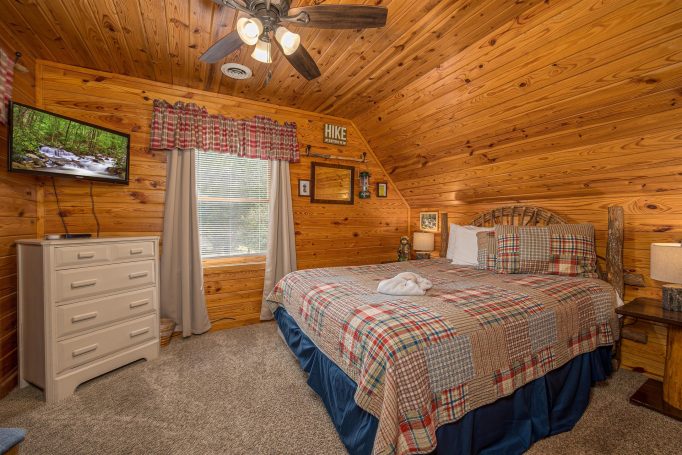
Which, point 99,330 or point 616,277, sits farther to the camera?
point 616,277

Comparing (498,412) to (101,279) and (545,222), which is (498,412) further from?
(101,279)

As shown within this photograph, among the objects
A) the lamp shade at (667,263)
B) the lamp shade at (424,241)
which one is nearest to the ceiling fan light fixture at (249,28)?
the lamp shade at (667,263)

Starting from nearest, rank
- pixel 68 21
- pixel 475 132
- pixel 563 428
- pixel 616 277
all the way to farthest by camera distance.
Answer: pixel 563 428 → pixel 68 21 → pixel 616 277 → pixel 475 132

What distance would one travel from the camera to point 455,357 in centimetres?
129

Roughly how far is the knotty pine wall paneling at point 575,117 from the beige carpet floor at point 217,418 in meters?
0.89

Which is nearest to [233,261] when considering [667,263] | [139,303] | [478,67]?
[139,303]

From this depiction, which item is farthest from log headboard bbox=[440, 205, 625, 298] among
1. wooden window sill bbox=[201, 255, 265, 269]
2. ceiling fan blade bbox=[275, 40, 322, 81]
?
ceiling fan blade bbox=[275, 40, 322, 81]

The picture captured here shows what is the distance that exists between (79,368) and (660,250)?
3.83 metres

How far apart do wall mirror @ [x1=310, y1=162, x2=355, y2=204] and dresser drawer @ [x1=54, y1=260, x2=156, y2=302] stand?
1.92 metres

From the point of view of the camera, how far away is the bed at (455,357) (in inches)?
47.3

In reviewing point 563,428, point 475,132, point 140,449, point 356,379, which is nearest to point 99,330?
point 140,449

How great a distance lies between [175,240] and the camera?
291 centimetres

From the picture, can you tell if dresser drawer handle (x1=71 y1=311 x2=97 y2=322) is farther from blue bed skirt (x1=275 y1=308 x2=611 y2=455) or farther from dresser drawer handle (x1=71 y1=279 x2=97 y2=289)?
blue bed skirt (x1=275 y1=308 x2=611 y2=455)

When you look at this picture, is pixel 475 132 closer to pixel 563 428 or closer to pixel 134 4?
pixel 563 428
